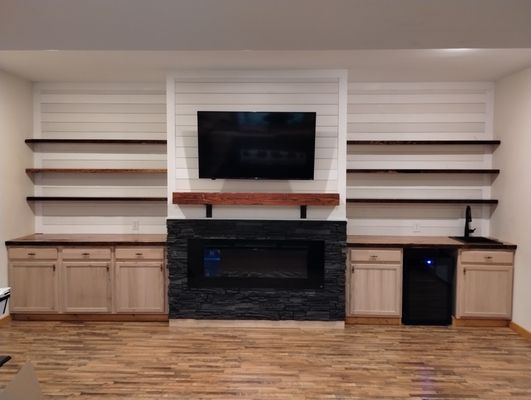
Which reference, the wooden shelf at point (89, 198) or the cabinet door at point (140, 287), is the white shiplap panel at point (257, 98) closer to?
the wooden shelf at point (89, 198)

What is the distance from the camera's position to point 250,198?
4.12 meters

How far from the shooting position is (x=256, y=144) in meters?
4.11

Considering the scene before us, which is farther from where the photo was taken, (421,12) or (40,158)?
(40,158)

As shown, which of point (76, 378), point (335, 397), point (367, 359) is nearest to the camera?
point (335, 397)

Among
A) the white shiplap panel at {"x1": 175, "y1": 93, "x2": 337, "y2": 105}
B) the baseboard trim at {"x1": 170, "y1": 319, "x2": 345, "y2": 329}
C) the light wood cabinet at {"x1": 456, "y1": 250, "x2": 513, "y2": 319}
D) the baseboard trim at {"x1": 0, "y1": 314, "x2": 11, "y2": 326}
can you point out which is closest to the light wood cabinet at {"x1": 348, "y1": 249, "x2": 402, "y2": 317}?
the baseboard trim at {"x1": 170, "y1": 319, "x2": 345, "y2": 329}

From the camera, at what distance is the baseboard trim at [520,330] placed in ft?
13.2

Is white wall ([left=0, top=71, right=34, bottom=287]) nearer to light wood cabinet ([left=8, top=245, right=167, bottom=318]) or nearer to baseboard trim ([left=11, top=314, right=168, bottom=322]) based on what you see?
light wood cabinet ([left=8, top=245, right=167, bottom=318])

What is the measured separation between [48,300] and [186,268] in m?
1.49

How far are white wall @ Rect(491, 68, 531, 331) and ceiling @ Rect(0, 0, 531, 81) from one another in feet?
2.53

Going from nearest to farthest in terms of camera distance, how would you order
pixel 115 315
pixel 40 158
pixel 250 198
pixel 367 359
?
pixel 367 359
pixel 250 198
pixel 115 315
pixel 40 158

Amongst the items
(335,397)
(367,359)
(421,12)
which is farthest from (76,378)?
(421,12)

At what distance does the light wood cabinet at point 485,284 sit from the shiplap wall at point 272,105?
4.57ft

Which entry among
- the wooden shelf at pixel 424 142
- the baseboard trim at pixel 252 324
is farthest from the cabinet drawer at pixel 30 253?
the wooden shelf at pixel 424 142

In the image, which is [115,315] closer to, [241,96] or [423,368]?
[241,96]
